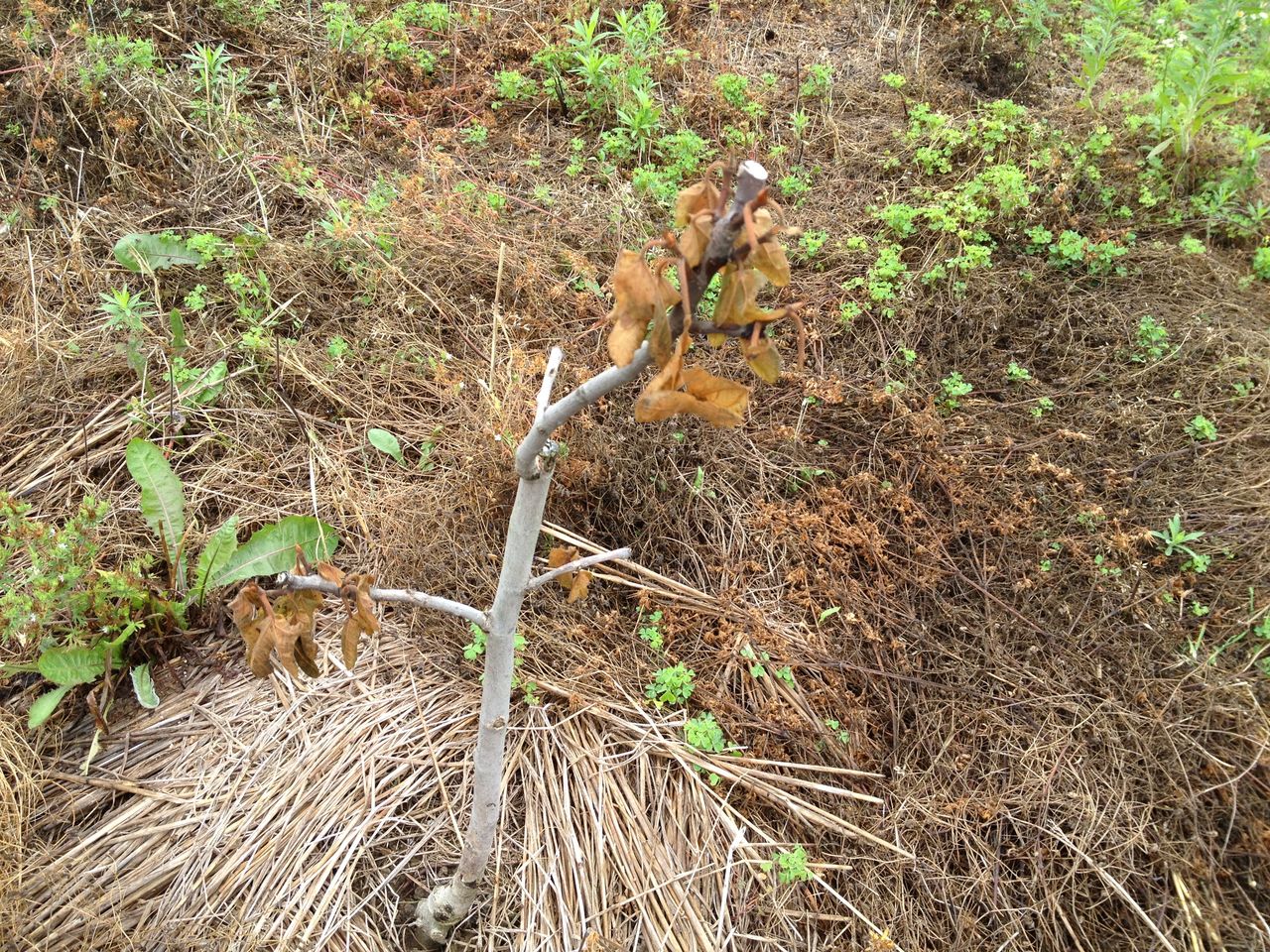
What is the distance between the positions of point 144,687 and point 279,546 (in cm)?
50

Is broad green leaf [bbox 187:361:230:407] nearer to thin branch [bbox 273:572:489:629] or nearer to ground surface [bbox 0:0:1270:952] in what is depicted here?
ground surface [bbox 0:0:1270:952]

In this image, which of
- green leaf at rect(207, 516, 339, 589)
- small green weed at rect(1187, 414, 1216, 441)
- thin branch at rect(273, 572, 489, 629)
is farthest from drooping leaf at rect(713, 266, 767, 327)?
small green weed at rect(1187, 414, 1216, 441)

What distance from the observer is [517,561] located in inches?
52.0

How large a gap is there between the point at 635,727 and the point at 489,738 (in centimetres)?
70

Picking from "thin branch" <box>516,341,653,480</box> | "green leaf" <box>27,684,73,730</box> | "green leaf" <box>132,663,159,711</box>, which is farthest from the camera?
"green leaf" <box>132,663,159,711</box>

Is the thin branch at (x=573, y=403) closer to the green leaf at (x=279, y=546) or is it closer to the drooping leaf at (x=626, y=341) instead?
the drooping leaf at (x=626, y=341)

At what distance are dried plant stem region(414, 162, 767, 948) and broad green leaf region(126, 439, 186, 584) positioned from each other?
1.21 m

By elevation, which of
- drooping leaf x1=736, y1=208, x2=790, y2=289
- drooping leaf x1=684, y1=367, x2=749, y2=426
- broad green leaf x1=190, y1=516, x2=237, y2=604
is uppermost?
drooping leaf x1=736, y1=208, x2=790, y2=289

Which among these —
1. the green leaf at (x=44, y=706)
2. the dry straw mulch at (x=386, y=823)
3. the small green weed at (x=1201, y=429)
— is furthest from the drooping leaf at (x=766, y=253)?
the small green weed at (x=1201, y=429)

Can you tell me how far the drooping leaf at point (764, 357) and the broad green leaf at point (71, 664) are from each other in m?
2.06

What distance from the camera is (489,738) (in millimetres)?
1559

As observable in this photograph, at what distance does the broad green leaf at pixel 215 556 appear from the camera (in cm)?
221

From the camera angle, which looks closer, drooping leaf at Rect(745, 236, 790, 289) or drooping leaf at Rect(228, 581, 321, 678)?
drooping leaf at Rect(745, 236, 790, 289)

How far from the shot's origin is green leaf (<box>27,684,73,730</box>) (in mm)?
1979
